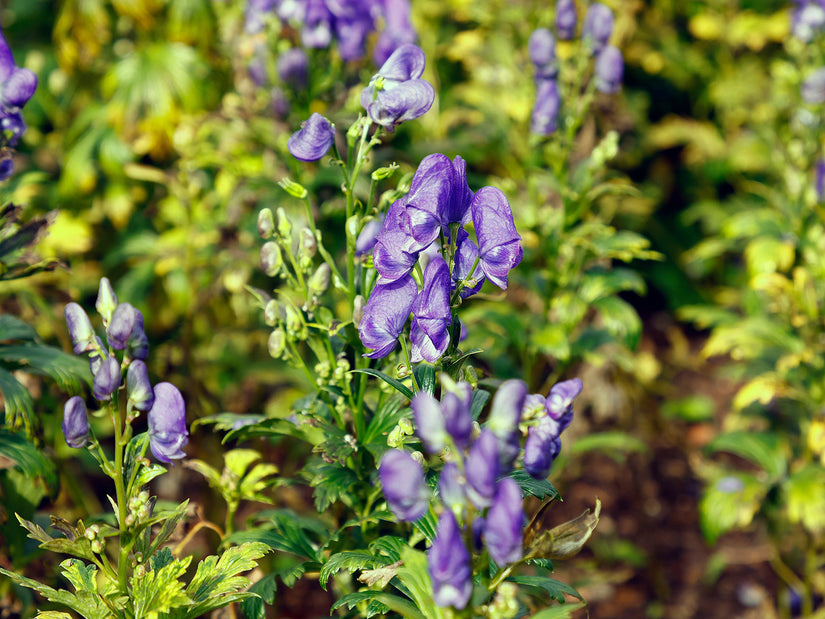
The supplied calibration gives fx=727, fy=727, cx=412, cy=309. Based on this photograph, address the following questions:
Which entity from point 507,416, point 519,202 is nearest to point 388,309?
point 507,416

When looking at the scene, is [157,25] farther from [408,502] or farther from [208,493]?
[408,502]

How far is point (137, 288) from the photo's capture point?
9.41 ft

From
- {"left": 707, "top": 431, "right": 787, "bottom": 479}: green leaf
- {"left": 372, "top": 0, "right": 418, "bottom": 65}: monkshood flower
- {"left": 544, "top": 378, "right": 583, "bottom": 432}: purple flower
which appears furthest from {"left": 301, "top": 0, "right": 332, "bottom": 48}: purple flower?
{"left": 707, "top": 431, "right": 787, "bottom": 479}: green leaf

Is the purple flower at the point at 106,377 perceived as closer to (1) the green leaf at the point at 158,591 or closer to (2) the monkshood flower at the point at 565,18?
(1) the green leaf at the point at 158,591

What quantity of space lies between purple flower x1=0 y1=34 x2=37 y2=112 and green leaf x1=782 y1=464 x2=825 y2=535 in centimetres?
235

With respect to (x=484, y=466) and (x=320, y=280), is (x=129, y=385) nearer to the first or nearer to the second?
(x=320, y=280)

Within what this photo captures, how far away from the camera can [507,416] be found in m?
1.02

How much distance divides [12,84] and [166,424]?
0.93m

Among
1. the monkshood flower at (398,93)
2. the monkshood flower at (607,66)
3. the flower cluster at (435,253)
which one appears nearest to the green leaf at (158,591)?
the flower cluster at (435,253)

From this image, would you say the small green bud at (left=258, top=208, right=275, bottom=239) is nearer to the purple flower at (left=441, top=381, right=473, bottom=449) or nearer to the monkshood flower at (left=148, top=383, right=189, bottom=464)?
the monkshood flower at (left=148, top=383, right=189, bottom=464)

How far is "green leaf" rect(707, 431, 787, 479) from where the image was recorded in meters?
2.43

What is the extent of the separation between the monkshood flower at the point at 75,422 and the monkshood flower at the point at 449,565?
71cm

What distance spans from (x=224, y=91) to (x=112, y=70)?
0.48 m

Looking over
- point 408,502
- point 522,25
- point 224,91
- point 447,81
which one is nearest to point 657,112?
point 447,81
